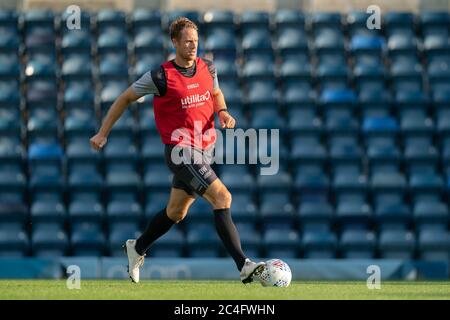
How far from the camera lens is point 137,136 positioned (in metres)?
14.5

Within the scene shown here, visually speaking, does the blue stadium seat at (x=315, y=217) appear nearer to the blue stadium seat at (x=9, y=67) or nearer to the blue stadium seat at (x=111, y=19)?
the blue stadium seat at (x=111, y=19)

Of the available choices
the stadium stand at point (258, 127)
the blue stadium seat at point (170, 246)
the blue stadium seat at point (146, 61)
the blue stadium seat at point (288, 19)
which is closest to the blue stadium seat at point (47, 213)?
the stadium stand at point (258, 127)

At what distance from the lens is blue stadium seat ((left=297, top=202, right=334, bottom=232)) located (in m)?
13.6

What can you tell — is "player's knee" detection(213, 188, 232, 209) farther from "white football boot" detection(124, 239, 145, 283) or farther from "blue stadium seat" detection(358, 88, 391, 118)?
"blue stadium seat" detection(358, 88, 391, 118)

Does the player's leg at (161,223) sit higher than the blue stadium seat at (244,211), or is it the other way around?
the blue stadium seat at (244,211)

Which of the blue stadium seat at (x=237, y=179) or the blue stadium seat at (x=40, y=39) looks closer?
the blue stadium seat at (x=237, y=179)

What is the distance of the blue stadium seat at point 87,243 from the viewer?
524 inches

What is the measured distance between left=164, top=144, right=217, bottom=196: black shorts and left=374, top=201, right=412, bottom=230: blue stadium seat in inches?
236

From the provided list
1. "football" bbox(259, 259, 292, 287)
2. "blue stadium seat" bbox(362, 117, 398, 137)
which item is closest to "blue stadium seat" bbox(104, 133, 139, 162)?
"blue stadium seat" bbox(362, 117, 398, 137)

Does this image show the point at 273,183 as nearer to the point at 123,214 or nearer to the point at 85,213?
the point at 123,214

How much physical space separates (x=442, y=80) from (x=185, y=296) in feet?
29.3

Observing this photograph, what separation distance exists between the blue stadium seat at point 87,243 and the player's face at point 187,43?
5.53m
